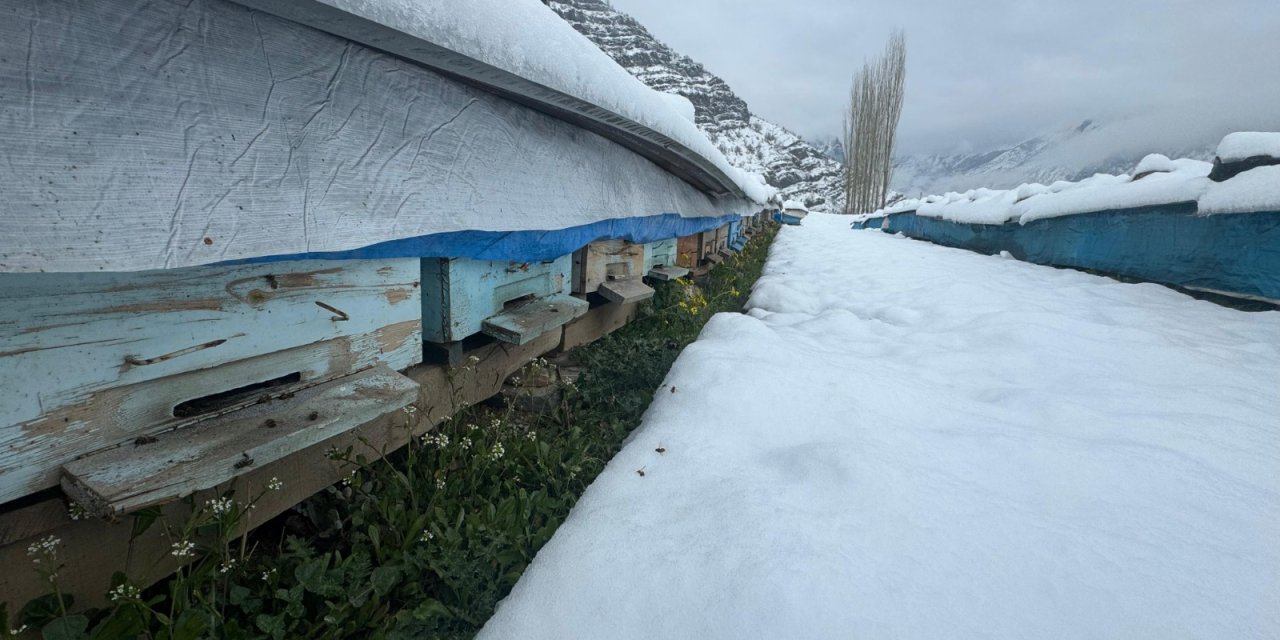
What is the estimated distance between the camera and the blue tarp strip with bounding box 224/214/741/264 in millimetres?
1054

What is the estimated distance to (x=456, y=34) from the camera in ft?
3.15

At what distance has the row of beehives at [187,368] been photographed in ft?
2.26

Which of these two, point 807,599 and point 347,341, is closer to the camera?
point 807,599

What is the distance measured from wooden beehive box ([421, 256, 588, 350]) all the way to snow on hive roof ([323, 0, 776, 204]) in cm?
55

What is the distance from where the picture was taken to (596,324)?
8.20 ft

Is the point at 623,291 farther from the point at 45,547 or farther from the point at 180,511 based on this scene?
the point at 45,547

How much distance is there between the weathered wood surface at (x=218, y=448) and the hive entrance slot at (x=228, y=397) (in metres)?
0.04

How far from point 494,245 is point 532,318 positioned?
1.05 ft

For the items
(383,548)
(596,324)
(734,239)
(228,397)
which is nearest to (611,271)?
(596,324)

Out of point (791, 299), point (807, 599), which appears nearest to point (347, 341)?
point (807, 599)

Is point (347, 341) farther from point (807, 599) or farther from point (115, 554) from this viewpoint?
point (807, 599)

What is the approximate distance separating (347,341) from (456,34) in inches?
27.8

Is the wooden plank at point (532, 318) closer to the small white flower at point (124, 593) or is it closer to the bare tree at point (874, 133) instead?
the small white flower at point (124, 593)

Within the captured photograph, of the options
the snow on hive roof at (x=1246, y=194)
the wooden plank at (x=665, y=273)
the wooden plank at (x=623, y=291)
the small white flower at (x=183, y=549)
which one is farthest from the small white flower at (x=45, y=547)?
the snow on hive roof at (x=1246, y=194)
